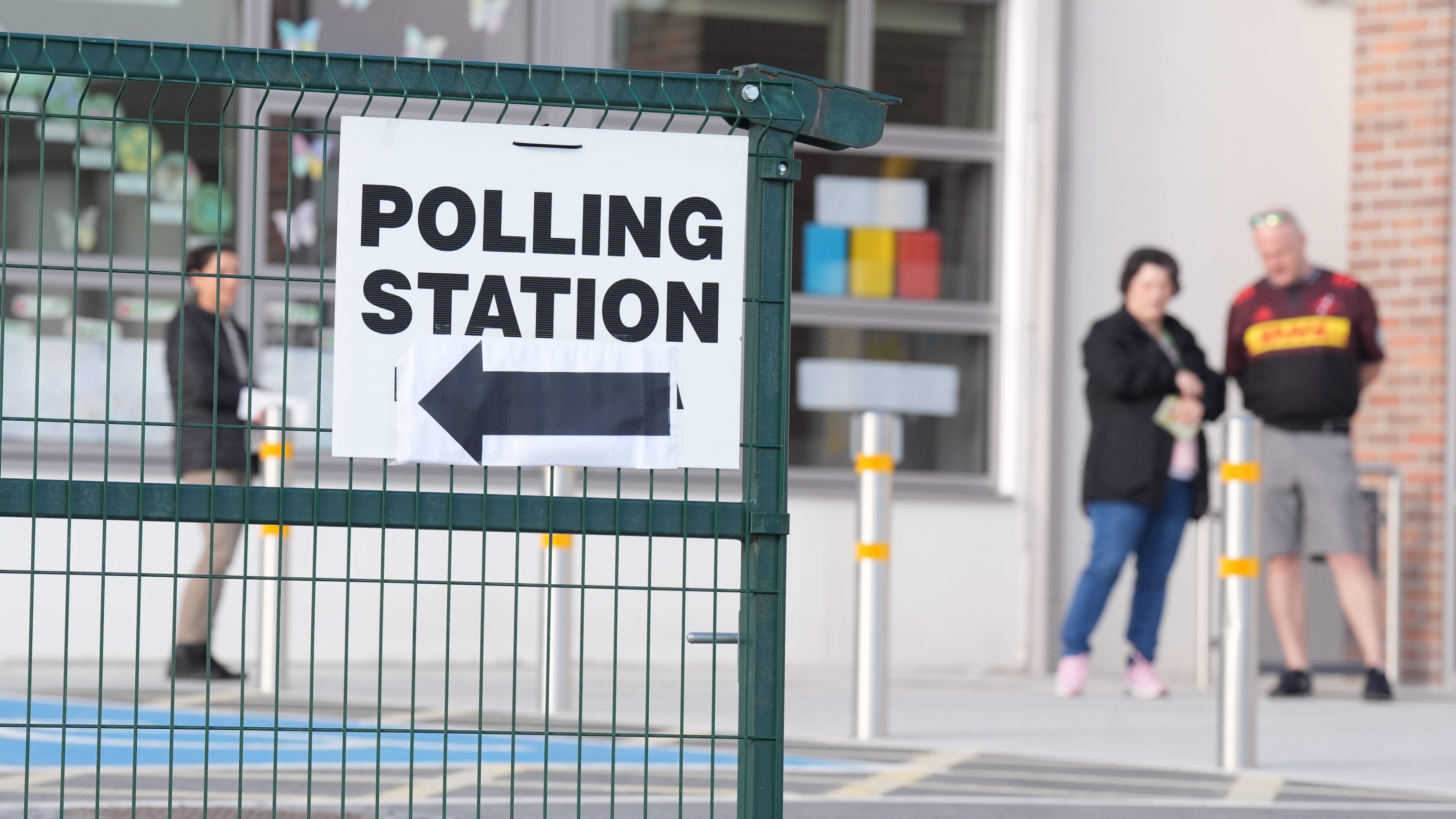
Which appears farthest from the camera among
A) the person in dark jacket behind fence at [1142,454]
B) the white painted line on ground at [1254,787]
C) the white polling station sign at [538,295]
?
the person in dark jacket behind fence at [1142,454]

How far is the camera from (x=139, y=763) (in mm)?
5613

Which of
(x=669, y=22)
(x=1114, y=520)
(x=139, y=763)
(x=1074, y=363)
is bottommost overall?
(x=139, y=763)

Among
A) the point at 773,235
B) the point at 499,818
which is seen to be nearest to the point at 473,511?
the point at 773,235

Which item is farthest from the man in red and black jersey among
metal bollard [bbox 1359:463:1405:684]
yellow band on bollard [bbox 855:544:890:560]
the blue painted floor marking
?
the blue painted floor marking

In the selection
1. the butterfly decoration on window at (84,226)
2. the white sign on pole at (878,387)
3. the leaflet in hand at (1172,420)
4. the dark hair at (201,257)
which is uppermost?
the butterfly decoration on window at (84,226)

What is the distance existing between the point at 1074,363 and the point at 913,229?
1.06 meters

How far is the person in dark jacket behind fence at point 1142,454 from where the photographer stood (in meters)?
8.39

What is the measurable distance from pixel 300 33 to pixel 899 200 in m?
3.05

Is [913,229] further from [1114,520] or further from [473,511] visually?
[473,511]

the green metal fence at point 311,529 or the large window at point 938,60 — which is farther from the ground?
the large window at point 938,60

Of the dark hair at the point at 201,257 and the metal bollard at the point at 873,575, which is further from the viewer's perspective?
the dark hair at the point at 201,257

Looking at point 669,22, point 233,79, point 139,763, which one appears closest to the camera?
point 233,79

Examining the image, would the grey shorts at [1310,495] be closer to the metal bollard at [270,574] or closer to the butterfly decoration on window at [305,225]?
the metal bollard at [270,574]

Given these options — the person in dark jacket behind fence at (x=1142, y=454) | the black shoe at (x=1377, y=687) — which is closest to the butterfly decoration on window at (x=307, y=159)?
the person in dark jacket behind fence at (x=1142, y=454)
